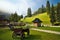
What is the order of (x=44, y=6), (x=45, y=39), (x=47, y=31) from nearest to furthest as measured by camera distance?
(x=44, y=6) < (x=45, y=39) < (x=47, y=31)

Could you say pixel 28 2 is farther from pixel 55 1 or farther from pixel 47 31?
pixel 47 31

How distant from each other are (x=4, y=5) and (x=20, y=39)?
1.26 meters

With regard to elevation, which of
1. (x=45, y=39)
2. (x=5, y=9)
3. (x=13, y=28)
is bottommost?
(x=45, y=39)

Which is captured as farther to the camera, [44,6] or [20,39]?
[20,39]

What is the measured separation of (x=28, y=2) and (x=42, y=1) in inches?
16.3

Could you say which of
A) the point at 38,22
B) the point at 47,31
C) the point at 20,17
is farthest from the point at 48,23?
the point at 47,31

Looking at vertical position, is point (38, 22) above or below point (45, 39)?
above

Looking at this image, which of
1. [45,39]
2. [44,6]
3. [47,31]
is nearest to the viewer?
[44,6]

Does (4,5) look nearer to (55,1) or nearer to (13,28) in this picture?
(13,28)

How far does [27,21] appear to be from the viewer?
546cm

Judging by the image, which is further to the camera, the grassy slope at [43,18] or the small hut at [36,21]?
the small hut at [36,21]

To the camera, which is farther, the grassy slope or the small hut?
the small hut

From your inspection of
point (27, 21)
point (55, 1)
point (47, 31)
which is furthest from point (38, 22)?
point (47, 31)

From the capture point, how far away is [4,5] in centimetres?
545
